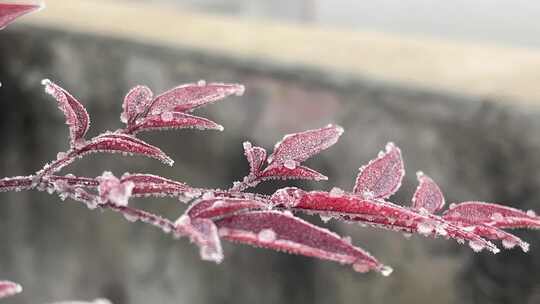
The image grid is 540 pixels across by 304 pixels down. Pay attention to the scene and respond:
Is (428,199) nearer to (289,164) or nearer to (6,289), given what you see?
(289,164)

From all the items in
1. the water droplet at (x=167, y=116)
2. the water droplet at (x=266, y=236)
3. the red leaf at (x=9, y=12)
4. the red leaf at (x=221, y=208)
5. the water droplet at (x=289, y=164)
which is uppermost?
the red leaf at (x=9, y=12)

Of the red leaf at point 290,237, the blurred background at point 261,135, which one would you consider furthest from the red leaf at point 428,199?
the blurred background at point 261,135

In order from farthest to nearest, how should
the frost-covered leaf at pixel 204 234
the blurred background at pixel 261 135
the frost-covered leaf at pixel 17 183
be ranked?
the blurred background at pixel 261 135
the frost-covered leaf at pixel 17 183
the frost-covered leaf at pixel 204 234

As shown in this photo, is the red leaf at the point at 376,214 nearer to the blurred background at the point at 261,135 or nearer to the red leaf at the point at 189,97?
the red leaf at the point at 189,97

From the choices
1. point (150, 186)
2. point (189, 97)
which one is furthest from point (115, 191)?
point (189, 97)

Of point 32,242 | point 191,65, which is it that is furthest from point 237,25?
point 32,242

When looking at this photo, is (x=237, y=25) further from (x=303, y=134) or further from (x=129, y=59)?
(x=303, y=134)

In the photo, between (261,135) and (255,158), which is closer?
(255,158)
